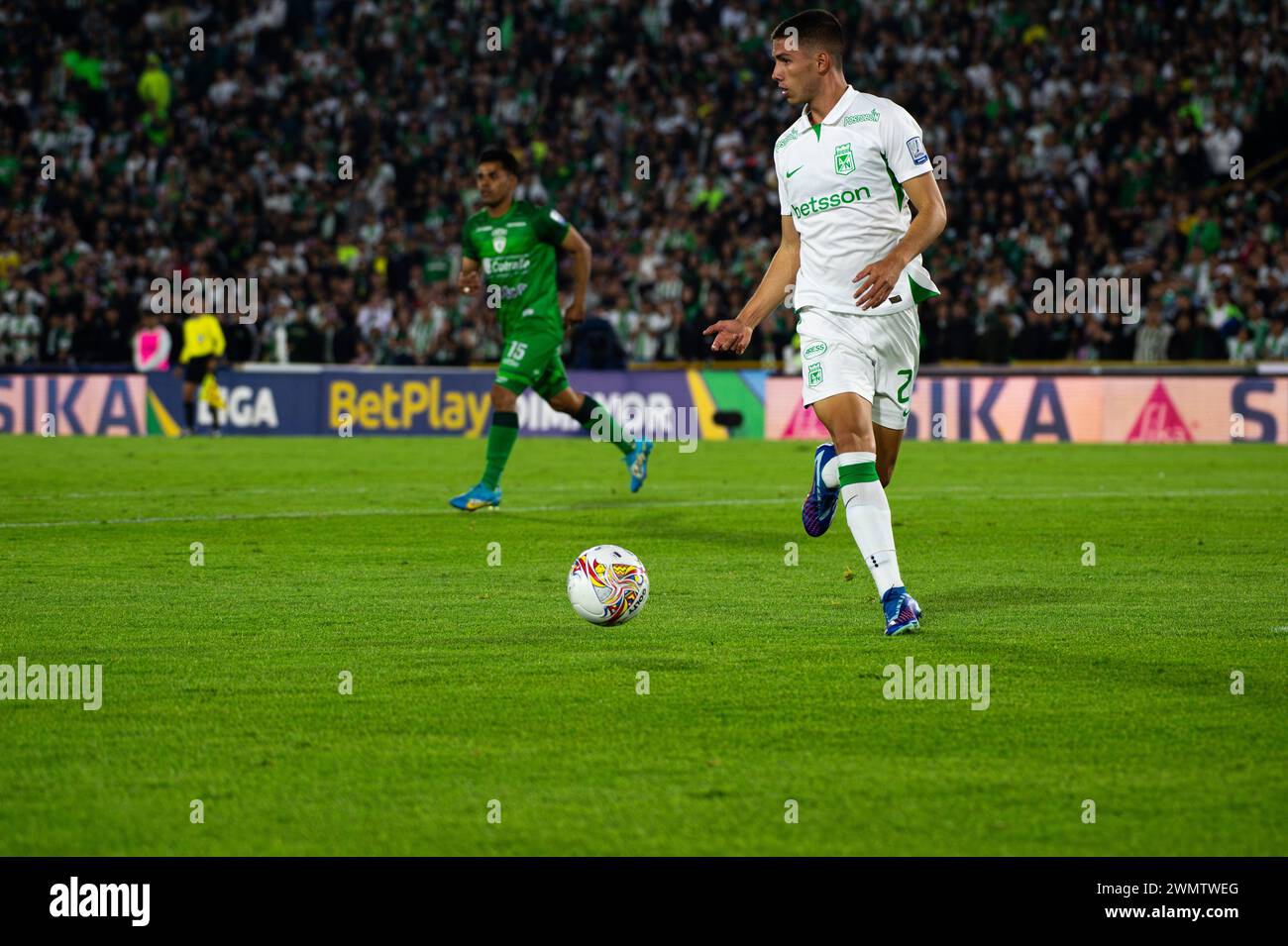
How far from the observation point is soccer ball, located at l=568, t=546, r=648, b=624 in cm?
680

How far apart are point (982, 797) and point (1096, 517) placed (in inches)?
318

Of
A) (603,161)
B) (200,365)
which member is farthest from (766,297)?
(603,161)

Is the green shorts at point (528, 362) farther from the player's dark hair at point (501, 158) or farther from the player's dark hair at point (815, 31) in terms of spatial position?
the player's dark hair at point (815, 31)

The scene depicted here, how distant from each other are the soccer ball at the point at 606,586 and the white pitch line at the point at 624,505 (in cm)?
541

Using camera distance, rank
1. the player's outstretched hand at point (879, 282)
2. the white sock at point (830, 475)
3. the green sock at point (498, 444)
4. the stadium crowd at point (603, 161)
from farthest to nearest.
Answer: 1. the stadium crowd at point (603, 161)
2. the green sock at point (498, 444)
3. the white sock at point (830, 475)
4. the player's outstretched hand at point (879, 282)

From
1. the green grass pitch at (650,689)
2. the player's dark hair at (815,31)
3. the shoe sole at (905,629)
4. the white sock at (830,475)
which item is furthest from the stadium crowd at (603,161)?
the shoe sole at (905,629)

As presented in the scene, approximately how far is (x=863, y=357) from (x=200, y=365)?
A: 1955cm

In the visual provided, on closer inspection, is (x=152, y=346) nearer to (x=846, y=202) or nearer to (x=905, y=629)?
(x=846, y=202)

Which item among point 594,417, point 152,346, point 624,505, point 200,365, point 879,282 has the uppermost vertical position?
point 152,346

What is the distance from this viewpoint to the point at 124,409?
27219mm

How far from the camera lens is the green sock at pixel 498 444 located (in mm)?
12180

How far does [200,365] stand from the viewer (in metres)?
25.2
